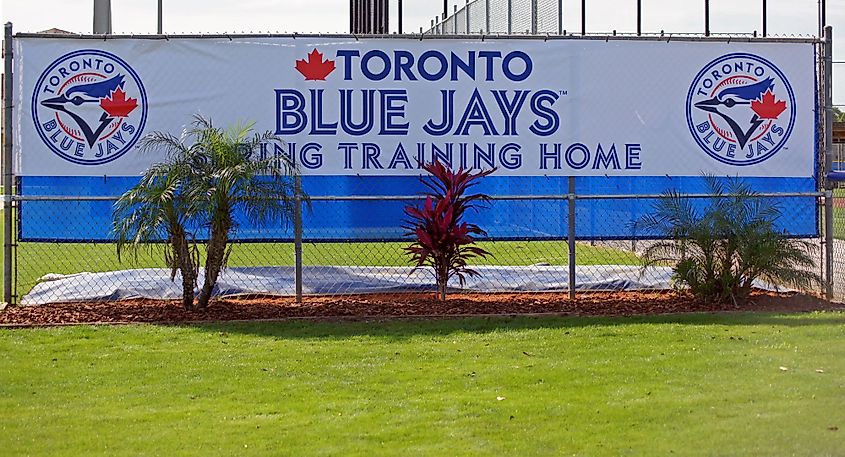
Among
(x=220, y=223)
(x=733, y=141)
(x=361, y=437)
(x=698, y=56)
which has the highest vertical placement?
(x=698, y=56)

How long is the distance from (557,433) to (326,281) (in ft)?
21.0

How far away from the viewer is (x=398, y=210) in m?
11.9

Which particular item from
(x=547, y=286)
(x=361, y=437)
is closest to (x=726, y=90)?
(x=547, y=286)

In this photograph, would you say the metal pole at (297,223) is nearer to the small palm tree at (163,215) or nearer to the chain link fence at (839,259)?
the small palm tree at (163,215)

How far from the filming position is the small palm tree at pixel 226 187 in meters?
10.4

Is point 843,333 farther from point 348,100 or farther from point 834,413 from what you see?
point 348,100

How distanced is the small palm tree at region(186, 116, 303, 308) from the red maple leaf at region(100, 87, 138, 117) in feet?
2.50

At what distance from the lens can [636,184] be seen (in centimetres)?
1203

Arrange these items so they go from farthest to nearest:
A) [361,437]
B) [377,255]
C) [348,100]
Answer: [377,255], [348,100], [361,437]

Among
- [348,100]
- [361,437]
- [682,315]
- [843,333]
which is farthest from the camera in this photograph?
[348,100]

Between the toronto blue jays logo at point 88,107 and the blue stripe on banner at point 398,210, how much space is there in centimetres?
34

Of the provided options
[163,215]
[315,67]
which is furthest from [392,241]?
[163,215]

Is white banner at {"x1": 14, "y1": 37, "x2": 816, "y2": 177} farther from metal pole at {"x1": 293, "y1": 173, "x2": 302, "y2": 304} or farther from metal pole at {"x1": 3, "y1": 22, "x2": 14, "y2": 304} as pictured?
metal pole at {"x1": 293, "y1": 173, "x2": 302, "y2": 304}

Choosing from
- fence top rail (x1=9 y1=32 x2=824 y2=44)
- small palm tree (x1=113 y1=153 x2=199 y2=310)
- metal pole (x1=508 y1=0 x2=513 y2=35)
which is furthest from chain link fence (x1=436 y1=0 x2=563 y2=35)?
small palm tree (x1=113 y1=153 x2=199 y2=310)
